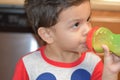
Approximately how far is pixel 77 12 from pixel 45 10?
102 mm

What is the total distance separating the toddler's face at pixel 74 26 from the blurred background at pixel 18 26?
380 millimetres

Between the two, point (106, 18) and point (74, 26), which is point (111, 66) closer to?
point (74, 26)

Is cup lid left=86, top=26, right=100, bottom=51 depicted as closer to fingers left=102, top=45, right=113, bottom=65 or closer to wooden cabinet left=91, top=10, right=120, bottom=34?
fingers left=102, top=45, right=113, bottom=65

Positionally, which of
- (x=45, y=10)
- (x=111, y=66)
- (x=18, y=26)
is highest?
(x=45, y=10)

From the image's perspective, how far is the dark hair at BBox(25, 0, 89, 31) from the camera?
89cm

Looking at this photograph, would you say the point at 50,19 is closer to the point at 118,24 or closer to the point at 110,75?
the point at 110,75

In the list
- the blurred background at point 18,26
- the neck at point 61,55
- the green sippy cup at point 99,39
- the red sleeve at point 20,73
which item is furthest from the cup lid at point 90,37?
the blurred background at point 18,26

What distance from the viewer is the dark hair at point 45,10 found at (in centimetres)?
89

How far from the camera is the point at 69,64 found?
97 cm

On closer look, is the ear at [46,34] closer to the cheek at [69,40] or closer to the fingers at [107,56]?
the cheek at [69,40]

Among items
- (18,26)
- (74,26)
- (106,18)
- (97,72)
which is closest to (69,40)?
(74,26)

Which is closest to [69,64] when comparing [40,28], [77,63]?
[77,63]

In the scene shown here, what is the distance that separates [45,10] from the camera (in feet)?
3.01

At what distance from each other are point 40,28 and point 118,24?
452 mm
